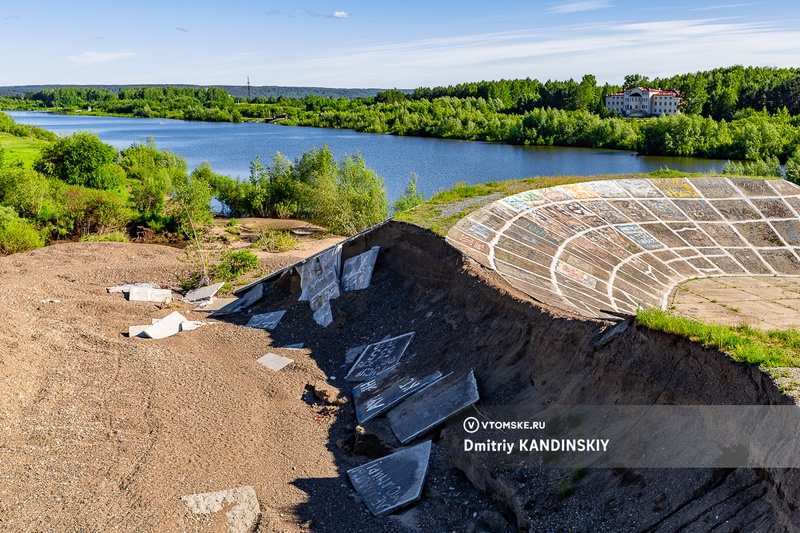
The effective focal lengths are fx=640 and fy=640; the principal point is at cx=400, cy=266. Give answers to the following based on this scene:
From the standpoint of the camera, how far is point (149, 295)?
79.8 feet

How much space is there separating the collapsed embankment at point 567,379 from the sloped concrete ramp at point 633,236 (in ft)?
8.35

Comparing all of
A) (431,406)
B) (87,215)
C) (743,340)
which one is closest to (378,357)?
(431,406)

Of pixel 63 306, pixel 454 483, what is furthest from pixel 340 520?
pixel 63 306

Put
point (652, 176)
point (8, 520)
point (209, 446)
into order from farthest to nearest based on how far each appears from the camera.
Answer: point (652, 176)
point (209, 446)
point (8, 520)

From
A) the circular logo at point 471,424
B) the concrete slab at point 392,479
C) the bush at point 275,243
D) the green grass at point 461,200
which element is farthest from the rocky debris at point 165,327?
the bush at point 275,243

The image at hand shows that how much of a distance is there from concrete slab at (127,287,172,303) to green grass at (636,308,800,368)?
1790 centimetres

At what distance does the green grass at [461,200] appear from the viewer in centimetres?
2397

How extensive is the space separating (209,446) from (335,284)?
9257 mm

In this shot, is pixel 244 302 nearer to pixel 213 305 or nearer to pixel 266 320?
A: pixel 213 305

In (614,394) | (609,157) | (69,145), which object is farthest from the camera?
(609,157)

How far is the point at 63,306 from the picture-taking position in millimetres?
22281

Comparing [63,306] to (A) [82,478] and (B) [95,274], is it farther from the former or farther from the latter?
(A) [82,478]

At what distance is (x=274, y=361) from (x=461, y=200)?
12.7 meters

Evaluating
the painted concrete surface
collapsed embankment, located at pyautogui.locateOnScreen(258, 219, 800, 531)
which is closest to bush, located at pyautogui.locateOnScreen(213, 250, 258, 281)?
collapsed embankment, located at pyautogui.locateOnScreen(258, 219, 800, 531)
